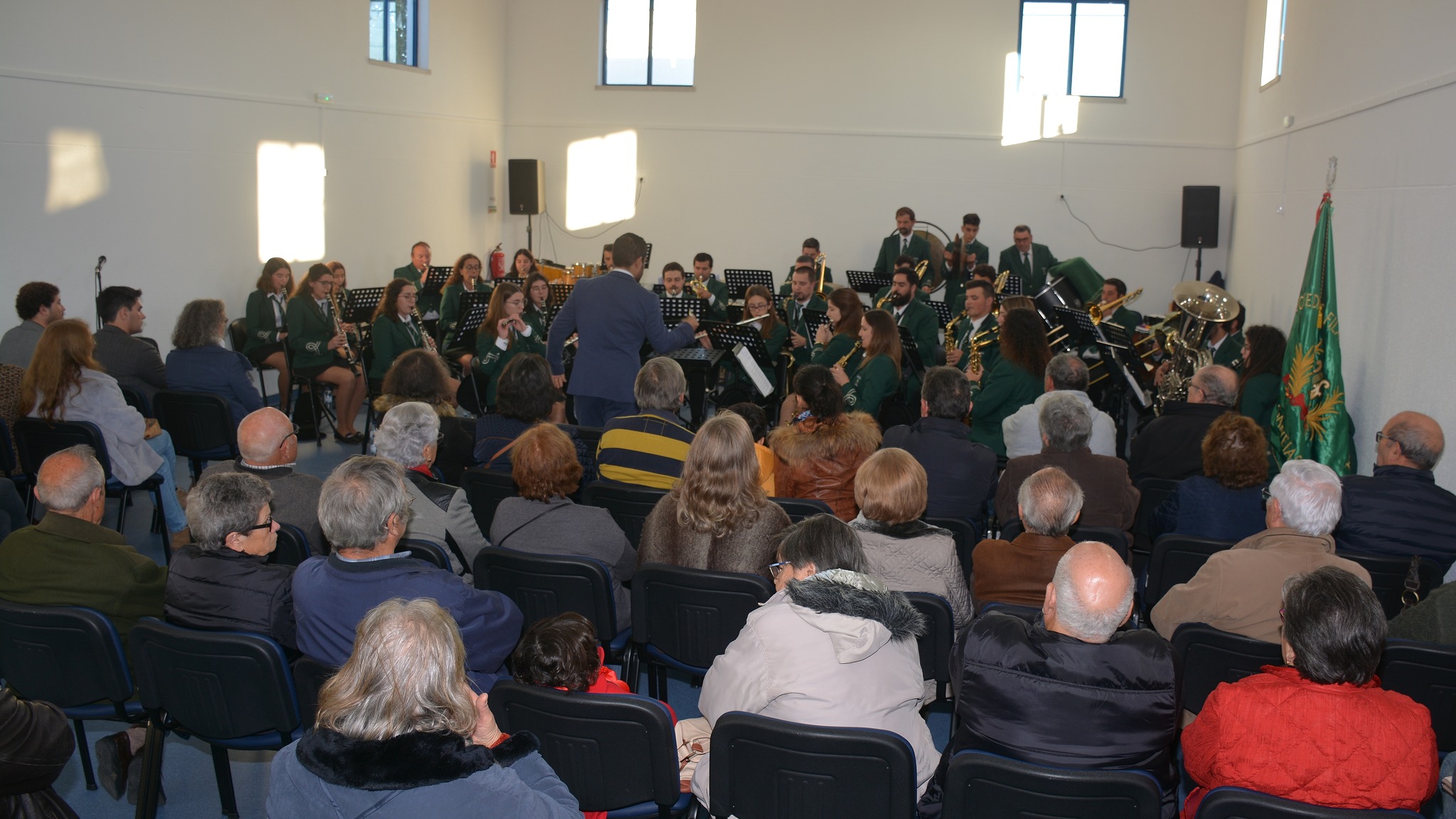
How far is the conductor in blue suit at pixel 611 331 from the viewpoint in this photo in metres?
5.86

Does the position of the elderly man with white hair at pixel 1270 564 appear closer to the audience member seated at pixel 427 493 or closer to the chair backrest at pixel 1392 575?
the chair backrest at pixel 1392 575

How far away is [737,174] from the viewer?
40.4 ft

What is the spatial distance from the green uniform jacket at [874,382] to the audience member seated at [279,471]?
3253mm

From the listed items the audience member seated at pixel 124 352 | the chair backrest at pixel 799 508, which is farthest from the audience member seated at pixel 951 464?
the audience member seated at pixel 124 352

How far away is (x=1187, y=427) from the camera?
472cm

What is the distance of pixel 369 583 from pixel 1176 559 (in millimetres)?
2481

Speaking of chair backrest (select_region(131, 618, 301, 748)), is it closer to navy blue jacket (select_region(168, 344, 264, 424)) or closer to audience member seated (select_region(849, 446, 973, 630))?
audience member seated (select_region(849, 446, 973, 630))

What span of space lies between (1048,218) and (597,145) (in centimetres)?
527

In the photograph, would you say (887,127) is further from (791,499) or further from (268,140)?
(791,499)

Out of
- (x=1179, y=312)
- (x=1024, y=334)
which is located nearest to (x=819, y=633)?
(x=1024, y=334)

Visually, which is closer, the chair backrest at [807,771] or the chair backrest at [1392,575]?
the chair backrest at [807,771]

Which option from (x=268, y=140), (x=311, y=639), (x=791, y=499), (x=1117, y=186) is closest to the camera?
(x=311, y=639)

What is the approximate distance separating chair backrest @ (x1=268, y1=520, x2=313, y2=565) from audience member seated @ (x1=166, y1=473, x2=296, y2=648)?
0.54 metres

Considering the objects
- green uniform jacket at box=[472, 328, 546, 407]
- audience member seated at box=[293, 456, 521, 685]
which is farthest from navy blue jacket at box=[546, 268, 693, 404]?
audience member seated at box=[293, 456, 521, 685]
